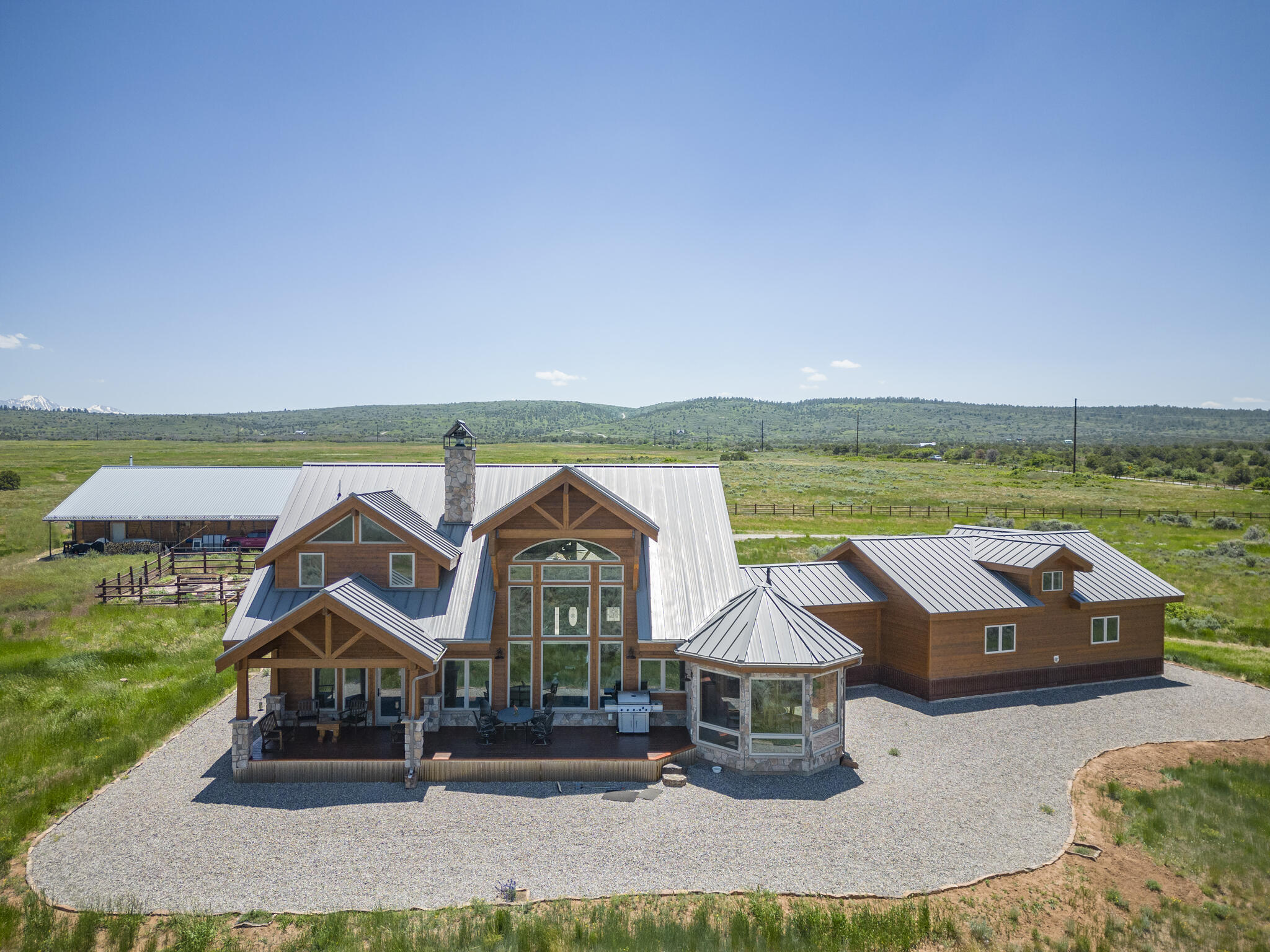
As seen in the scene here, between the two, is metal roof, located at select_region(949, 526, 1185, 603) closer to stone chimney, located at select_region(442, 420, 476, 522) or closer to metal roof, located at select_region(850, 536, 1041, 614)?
metal roof, located at select_region(850, 536, 1041, 614)

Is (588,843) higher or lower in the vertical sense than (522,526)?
lower

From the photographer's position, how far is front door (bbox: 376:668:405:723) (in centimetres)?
1805

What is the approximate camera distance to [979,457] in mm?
128875

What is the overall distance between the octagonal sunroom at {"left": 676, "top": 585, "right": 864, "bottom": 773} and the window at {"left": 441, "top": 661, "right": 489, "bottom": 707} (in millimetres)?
5028

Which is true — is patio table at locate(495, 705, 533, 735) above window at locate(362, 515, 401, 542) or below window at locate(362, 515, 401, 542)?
below

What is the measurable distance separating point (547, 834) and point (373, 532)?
29.1 ft

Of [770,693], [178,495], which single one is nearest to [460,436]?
[770,693]

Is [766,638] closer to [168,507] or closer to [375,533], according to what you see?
→ [375,533]

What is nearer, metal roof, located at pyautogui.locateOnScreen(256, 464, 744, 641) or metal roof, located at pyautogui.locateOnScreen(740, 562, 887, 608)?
metal roof, located at pyautogui.locateOnScreen(256, 464, 744, 641)

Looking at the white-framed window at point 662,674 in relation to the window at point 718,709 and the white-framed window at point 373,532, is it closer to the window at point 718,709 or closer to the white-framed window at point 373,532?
the window at point 718,709

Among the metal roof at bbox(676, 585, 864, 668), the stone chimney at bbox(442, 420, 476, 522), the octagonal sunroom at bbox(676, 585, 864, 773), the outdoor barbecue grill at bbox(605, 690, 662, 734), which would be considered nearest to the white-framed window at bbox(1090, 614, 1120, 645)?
the metal roof at bbox(676, 585, 864, 668)

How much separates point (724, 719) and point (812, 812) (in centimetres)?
295

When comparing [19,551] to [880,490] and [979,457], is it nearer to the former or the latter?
[880,490]

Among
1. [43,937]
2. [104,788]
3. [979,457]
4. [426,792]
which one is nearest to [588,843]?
[426,792]
